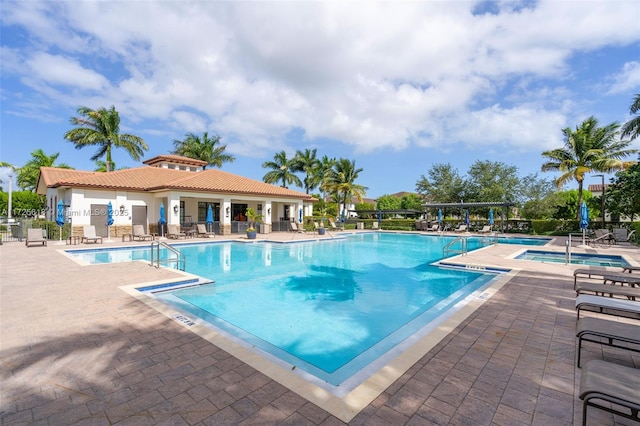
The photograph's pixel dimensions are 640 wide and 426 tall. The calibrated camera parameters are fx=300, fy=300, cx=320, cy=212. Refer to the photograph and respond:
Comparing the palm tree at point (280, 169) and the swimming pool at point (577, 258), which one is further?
the palm tree at point (280, 169)

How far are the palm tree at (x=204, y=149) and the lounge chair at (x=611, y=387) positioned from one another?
137 ft

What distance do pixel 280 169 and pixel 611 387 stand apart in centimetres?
3979

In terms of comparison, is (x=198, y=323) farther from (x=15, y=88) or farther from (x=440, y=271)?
(x=15, y=88)

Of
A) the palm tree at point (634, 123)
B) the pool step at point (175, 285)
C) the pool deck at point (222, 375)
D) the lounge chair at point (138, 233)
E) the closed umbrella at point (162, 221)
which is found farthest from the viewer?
the closed umbrella at point (162, 221)

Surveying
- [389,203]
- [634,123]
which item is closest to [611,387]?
[634,123]

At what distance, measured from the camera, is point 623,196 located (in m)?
21.4

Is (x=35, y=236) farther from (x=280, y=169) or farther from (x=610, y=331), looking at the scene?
(x=280, y=169)

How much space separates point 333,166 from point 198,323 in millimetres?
34729

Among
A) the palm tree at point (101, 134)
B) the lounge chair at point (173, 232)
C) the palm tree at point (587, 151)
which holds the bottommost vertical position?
the lounge chair at point (173, 232)

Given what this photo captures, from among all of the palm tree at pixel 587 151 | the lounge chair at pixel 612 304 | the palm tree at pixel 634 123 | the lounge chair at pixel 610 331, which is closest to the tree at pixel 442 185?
the palm tree at pixel 587 151

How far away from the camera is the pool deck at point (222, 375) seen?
2705 millimetres

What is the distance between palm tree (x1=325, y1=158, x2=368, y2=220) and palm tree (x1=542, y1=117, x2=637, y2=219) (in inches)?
760

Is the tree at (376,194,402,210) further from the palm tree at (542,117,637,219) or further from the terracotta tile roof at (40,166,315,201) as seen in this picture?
the terracotta tile roof at (40,166,315,201)

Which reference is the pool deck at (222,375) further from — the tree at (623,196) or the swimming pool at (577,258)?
the tree at (623,196)
